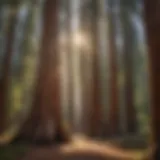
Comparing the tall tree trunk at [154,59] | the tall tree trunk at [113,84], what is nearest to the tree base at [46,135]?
the tall tree trunk at [113,84]

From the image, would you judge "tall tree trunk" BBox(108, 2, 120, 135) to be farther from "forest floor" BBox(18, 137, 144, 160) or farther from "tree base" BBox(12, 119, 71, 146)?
"tree base" BBox(12, 119, 71, 146)

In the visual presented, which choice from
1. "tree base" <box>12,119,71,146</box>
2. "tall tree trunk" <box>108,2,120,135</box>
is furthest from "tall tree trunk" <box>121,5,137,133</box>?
"tree base" <box>12,119,71,146</box>

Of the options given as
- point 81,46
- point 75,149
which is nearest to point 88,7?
point 81,46

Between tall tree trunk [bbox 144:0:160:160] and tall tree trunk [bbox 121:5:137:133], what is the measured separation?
0.11m

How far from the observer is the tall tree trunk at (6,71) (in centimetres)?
237

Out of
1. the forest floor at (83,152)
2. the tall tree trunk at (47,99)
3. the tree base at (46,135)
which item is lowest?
the forest floor at (83,152)

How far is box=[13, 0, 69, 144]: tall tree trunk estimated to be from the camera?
2281 mm

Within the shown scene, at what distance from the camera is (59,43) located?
2.37 m

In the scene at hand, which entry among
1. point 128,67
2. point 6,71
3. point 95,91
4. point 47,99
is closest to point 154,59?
point 128,67

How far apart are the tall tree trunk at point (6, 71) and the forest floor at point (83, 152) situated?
271 mm

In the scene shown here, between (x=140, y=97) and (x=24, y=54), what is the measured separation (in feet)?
2.43

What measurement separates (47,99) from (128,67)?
511 mm

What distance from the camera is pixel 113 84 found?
234 centimetres

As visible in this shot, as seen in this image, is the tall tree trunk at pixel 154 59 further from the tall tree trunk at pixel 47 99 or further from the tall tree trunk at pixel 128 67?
the tall tree trunk at pixel 47 99
